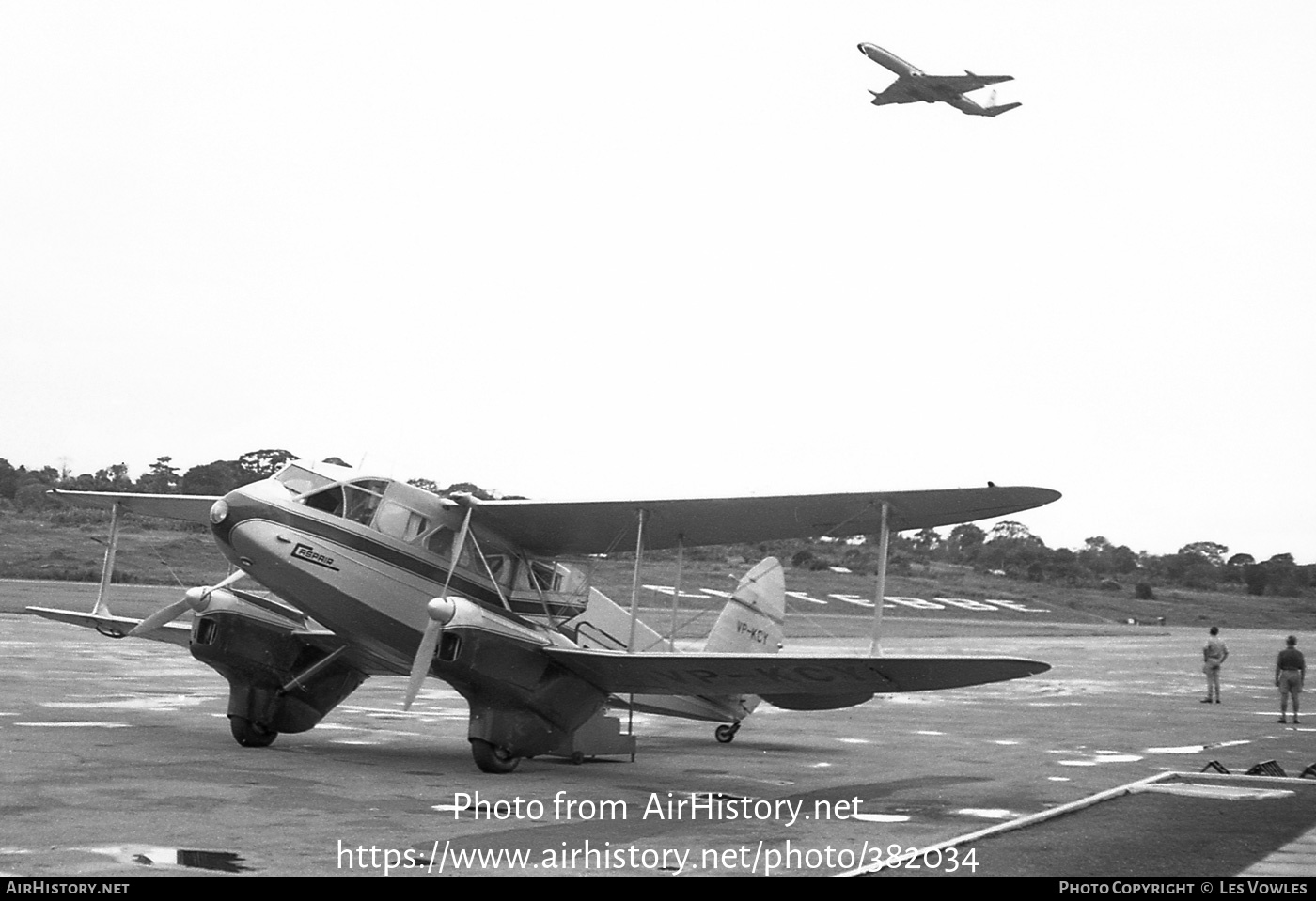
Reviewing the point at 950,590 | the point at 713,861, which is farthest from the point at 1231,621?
the point at 713,861

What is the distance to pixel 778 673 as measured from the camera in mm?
14797

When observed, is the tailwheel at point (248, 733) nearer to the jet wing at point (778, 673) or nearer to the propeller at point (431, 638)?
the propeller at point (431, 638)

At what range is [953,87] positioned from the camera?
30344 mm

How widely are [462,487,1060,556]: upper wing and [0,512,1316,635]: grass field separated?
17.4 metres

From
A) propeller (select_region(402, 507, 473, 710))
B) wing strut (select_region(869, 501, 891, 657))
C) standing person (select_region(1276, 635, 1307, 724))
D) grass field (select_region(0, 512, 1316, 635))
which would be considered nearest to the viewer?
propeller (select_region(402, 507, 473, 710))

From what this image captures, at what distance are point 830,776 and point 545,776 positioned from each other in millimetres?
3485

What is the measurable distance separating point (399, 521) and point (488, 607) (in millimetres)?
1621

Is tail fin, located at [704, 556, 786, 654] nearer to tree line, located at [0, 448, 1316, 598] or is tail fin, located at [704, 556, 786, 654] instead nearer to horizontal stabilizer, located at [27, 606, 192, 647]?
horizontal stabilizer, located at [27, 606, 192, 647]

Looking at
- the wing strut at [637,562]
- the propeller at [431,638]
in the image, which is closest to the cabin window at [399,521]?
the propeller at [431,638]

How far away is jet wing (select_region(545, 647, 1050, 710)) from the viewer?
45.2 feet

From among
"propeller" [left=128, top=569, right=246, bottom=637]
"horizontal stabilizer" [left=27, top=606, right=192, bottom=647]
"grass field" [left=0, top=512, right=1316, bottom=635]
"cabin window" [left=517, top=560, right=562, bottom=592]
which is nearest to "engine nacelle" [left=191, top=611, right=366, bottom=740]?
"propeller" [left=128, top=569, right=246, bottom=637]

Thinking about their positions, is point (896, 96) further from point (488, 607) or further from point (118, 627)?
point (118, 627)

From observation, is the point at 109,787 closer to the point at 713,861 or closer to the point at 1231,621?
the point at 713,861

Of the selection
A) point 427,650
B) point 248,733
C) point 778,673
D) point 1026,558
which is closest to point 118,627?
point 248,733
